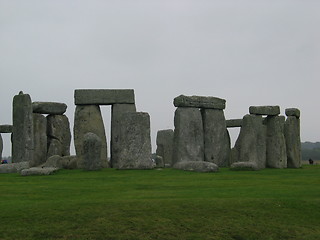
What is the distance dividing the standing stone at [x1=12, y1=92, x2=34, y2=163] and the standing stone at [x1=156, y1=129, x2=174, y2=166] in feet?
31.9

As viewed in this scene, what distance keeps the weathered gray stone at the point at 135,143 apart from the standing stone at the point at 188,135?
2934 mm

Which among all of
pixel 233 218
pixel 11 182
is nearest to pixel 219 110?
pixel 11 182

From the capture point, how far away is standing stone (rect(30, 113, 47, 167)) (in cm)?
→ 2438

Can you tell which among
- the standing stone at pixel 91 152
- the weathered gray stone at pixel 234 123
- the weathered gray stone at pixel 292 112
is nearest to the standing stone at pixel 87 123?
the standing stone at pixel 91 152

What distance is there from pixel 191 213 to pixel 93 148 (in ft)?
33.2

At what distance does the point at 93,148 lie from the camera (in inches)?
779

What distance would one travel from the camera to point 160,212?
10.2 meters

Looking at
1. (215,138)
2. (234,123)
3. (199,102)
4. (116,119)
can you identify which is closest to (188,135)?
(199,102)

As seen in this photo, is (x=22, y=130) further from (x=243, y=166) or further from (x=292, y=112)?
(x=292, y=112)

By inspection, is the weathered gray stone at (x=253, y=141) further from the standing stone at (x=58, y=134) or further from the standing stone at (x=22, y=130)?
the standing stone at (x=22, y=130)

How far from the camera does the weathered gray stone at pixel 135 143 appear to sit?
20.4 meters

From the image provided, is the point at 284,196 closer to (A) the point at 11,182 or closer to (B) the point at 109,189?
(B) the point at 109,189

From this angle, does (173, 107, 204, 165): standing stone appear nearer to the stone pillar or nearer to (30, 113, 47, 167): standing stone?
the stone pillar

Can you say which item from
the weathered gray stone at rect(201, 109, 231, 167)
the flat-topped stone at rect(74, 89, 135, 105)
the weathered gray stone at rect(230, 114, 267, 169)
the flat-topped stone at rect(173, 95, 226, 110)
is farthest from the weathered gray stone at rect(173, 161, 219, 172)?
the flat-topped stone at rect(74, 89, 135, 105)
